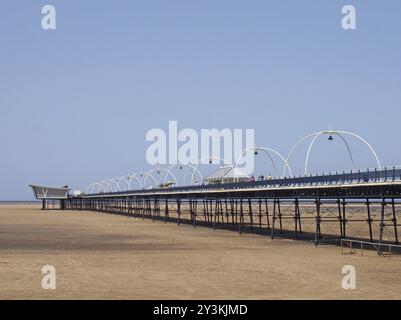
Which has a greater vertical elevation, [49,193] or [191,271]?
[191,271]

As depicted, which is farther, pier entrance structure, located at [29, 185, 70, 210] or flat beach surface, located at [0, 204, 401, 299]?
pier entrance structure, located at [29, 185, 70, 210]

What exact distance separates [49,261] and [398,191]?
656 inches

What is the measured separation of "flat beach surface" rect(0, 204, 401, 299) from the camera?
17812mm

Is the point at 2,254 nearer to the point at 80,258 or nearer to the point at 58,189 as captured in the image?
the point at 80,258

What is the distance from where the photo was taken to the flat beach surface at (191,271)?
17.8 m

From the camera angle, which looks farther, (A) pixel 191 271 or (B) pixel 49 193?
(B) pixel 49 193

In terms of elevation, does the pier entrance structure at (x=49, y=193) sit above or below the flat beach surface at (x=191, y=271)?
below

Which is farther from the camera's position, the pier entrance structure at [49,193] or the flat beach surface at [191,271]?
the pier entrance structure at [49,193]

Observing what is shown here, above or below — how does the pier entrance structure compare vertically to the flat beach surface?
below

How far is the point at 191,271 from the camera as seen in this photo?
75.6ft

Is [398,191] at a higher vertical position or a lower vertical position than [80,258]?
higher
